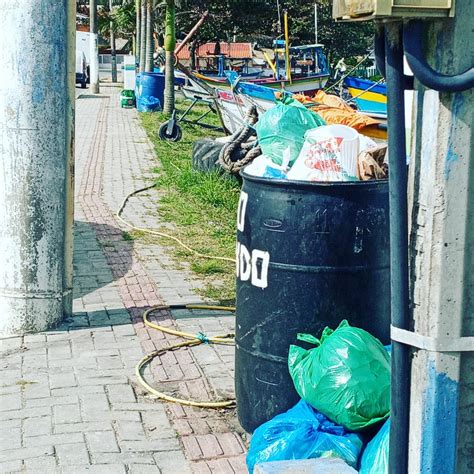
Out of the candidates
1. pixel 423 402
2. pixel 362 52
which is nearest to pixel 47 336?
pixel 423 402

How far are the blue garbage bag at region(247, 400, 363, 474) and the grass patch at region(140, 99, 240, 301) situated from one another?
310cm

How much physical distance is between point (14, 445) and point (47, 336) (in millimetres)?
1639

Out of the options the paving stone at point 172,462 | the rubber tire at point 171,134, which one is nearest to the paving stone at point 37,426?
the paving stone at point 172,462

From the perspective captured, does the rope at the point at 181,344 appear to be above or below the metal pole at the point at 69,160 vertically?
below

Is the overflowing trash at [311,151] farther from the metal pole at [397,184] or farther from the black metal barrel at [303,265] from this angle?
the metal pole at [397,184]

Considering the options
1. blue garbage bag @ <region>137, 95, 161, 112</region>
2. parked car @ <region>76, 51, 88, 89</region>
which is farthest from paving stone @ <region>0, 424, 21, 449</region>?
parked car @ <region>76, 51, 88, 89</region>

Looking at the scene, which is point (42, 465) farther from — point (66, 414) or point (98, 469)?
point (66, 414)

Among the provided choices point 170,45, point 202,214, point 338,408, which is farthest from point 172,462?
point 170,45

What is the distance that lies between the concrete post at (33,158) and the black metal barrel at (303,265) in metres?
2.09

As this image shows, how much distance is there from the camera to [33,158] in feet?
18.4

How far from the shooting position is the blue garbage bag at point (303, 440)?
11.3 ft

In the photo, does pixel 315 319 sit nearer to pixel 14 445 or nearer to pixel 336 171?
pixel 336 171

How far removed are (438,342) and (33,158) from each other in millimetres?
3867

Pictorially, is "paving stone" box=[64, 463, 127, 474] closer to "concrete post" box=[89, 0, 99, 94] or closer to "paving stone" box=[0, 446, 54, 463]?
"paving stone" box=[0, 446, 54, 463]
